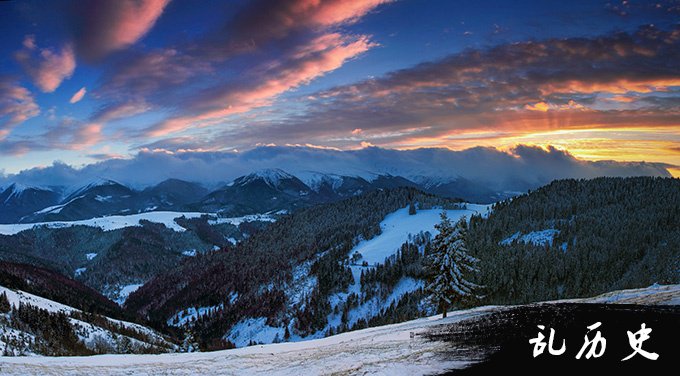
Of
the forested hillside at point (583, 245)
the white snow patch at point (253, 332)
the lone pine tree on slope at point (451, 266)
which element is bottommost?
the white snow patch at point (253, 332)

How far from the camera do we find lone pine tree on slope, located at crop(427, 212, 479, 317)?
48531 mm

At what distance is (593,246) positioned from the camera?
156 metres

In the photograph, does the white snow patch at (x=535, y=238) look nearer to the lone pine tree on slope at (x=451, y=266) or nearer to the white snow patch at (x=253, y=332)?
the white snow patch at (x=253, y=332)

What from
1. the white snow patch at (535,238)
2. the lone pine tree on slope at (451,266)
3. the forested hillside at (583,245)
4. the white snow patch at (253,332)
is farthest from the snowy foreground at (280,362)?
the white snow patch at (535,238)

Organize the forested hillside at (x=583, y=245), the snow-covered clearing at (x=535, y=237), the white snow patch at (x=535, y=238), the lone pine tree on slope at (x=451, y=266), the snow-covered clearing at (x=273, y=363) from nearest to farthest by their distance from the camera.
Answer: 1. the snow-covered clearing at (x=273, y=363)
2. the lone pine tree on slope at (x=451, y=266)
3. the forested hillside at (x=583, y=245)
4. the white snow patch at (x=535, y=238)
5. the snow-covered clearing at (x=535, y=237)

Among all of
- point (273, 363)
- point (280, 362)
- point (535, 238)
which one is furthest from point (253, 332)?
point (273, 363)

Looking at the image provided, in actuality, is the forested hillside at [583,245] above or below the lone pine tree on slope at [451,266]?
below

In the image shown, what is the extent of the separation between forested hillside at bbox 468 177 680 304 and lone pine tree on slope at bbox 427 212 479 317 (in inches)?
3592

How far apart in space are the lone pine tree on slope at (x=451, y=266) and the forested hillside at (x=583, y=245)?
299 ft

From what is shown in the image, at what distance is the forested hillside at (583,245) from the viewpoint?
134125mm

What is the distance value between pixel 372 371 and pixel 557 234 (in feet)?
592

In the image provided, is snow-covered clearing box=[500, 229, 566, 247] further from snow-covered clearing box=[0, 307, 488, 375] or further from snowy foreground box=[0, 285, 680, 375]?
snow-covered clearing box=[0, 307, 488, 375]

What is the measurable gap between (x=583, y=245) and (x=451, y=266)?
138 m

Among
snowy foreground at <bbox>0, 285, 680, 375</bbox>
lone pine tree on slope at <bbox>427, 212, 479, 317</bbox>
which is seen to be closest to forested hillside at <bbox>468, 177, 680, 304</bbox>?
lone pine tree on slope at <bbox>427, 212, 479, 317</bbox>
